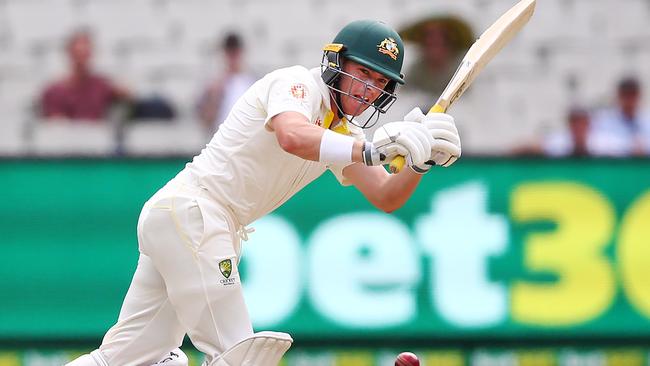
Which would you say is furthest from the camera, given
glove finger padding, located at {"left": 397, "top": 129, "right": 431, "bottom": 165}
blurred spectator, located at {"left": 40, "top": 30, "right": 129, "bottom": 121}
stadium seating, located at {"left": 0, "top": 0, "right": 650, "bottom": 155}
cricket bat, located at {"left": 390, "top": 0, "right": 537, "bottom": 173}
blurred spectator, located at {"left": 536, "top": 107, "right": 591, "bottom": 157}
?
stadium seating, located at {"left": 0, "top": 0, "right": 650, "bottom": 155}

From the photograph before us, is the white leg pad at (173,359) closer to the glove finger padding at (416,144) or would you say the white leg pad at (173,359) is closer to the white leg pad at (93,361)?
the white leg pad at (93,361)

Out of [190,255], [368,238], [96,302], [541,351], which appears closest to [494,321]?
[541,351]

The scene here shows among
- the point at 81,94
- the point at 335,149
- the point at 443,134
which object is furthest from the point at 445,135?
the point at 81,94

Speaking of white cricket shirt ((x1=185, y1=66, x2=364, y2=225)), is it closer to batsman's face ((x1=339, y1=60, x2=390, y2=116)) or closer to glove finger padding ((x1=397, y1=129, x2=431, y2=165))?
batsman's face ((x1=339, y1=60, x2=390, y2=116))

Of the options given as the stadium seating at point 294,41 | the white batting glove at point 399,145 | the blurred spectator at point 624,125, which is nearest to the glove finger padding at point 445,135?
the white batting glove at point 399,145

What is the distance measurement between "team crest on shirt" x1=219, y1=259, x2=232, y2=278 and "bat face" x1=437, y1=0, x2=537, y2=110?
89 cm

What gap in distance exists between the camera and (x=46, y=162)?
6.98 m

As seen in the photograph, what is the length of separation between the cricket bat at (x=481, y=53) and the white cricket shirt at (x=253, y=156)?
417mm

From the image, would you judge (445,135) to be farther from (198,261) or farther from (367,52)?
(198,261)

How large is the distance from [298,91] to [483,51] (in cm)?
75

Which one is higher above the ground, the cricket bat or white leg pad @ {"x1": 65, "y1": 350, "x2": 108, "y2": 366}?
the cricket bat

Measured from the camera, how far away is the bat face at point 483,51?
4660 mm

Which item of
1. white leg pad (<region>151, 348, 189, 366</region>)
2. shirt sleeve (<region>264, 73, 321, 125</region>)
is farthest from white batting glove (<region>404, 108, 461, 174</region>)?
white leg pad (<region>151, 348, 189, 366</region>)

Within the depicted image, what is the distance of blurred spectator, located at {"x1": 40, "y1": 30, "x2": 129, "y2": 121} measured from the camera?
805 centimetres
